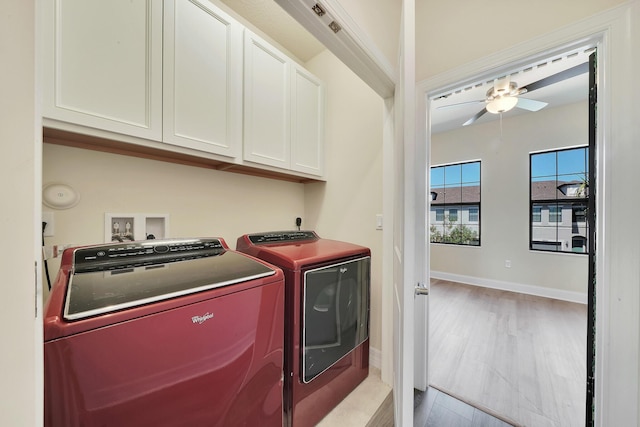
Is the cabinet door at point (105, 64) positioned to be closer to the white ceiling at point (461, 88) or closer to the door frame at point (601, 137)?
the white ceiling at point (461, 88)

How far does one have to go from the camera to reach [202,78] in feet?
4.41

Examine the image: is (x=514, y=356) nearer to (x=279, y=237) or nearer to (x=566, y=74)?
(x=279, y=237)

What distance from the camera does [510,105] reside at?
2539 mm

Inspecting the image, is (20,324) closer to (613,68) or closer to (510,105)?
(613,68)

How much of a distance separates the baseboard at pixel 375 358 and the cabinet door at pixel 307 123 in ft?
5.12

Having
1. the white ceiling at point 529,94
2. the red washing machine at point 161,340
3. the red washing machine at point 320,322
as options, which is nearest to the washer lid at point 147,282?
the red washing machine at point 161,340

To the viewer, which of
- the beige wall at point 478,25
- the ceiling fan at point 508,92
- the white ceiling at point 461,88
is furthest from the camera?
the ceiling fan at point 508,92

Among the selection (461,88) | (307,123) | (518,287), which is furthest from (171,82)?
(518,287)

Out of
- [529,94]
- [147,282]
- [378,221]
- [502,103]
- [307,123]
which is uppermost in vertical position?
[529,94]

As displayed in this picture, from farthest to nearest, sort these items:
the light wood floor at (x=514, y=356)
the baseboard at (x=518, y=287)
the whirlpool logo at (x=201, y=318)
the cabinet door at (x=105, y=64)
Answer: the baseboard at (x=518, y=287), the light wood floor at (x=514, y=356), the cabinet door at (x=105, y=64), the whirlpool logo at (x=201, y=318)

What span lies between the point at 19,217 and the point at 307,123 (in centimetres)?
188

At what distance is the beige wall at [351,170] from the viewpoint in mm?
1828

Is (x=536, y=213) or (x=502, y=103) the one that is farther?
(x=536, y=213)

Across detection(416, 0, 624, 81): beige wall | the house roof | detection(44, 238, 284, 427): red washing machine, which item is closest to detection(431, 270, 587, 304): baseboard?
the house roof
